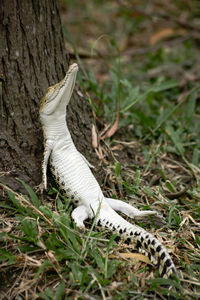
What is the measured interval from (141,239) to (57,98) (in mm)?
1267

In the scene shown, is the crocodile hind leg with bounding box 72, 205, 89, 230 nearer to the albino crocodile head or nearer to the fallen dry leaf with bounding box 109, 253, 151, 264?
the fallen dry leaf with bounding box 109, 253, 151, 264

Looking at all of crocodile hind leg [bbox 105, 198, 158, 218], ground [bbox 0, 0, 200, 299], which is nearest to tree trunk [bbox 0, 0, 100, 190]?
ground [bbox 0, 0, 200, 299]

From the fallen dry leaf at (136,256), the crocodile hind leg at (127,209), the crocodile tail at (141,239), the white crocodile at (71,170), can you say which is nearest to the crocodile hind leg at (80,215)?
the white crocodile at (71,170)

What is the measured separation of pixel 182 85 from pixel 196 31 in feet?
5.27

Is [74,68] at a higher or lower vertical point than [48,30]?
lower

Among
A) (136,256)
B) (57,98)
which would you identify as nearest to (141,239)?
(136,256)

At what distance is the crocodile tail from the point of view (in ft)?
8.05

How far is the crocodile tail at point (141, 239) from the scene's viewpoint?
245 centimetres

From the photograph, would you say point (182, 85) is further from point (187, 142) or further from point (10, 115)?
point (10, 115)

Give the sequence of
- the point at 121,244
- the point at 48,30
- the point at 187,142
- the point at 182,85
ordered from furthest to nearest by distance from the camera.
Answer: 1. the point at 182,85
2. the point at 187,142
3. the point at 48,30
4. the point at 121,244

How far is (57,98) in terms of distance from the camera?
2.92 metres

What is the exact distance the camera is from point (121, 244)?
2750mm

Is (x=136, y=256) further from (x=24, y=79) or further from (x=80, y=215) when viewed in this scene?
(x=24, y=79)

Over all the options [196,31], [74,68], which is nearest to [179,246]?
[74,68]
